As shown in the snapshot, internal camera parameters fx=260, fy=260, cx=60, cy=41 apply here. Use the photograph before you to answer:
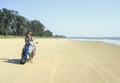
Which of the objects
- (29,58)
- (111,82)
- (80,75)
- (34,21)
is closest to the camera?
(111,82)

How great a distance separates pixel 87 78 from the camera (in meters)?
9.86

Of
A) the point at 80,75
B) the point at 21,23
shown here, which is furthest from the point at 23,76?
the point at 21,23

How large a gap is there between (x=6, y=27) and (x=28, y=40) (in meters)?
91.2

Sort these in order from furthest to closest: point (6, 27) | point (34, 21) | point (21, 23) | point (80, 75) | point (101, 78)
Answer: point (34, 21), point (21, 23), point (6, 27), point (80, 75), point (101, 78)

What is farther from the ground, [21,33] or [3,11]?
[3,11]

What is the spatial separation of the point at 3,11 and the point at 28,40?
9507 centimetres

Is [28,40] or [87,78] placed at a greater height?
[28,40]

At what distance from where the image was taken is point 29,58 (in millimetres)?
14336

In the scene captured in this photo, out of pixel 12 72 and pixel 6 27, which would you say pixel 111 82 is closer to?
pixel 12 72

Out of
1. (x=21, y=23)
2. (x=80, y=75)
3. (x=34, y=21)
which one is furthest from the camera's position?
(x=34, y=21)

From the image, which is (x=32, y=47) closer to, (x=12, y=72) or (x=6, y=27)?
(x=12, y=72)

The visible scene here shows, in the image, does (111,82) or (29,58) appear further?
(29,58)

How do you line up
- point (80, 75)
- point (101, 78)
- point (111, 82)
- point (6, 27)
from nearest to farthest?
point (111, 82) → point (101, 78) → point (80, 75) → point (6, 27)

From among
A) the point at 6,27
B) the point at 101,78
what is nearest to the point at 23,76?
the point at 101,78
